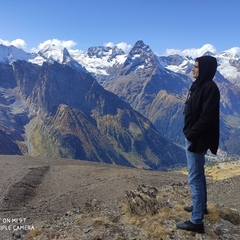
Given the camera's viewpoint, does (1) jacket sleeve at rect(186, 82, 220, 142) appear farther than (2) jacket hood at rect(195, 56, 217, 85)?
No

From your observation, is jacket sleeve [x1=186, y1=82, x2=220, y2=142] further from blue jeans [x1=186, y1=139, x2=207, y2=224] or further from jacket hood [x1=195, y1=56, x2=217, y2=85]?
blue jeans [x1=186, y1=139, x2=207, y2=224]

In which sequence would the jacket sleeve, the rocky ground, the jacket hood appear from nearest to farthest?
the jacket sleeve
the jacket hood
the rocky ground

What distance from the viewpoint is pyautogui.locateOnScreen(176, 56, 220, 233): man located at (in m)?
9.43

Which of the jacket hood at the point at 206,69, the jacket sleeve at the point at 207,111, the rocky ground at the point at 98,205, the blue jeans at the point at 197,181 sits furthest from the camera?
the rocky ground at the point at 98,205

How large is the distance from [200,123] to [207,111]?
0.42 m

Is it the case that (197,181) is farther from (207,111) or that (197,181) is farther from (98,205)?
(98,205)

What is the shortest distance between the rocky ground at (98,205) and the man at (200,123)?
1766 mm

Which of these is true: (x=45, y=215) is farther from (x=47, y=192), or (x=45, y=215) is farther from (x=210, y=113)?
(x=210, y=113)

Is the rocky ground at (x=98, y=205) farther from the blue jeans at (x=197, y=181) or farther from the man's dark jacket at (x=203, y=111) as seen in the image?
the man's dark jacket at (x=203, y=111)

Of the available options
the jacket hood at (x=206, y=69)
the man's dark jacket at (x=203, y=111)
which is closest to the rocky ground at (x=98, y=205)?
the man's dark jacket at (x=203, y=111)

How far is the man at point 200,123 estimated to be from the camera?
30.9 ft

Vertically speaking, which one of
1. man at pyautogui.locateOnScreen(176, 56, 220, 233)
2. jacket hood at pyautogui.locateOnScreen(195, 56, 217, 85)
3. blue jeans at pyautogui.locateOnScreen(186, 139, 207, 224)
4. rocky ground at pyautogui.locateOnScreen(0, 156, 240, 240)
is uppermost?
jacket hood at pyautogui.locateOnScreen(195, 56, 217, 85)

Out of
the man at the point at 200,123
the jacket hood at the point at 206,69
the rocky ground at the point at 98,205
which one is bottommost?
the rocky ground at the point at 98,205

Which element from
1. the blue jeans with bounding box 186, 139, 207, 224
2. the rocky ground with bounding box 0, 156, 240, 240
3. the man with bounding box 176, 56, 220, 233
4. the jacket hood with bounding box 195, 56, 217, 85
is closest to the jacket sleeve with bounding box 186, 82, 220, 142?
the man with bounding box 176, 56, 220, 233
